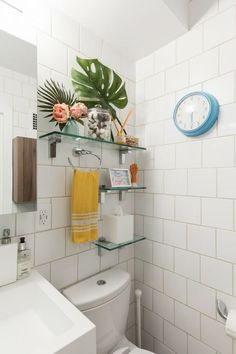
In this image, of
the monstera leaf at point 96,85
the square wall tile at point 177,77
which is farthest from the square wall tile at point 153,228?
the square wall tile at point 177,77

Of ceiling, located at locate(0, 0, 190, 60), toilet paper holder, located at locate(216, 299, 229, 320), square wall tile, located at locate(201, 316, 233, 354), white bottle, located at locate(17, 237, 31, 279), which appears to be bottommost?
square wall tile, located at locate(201, 316, 233, 354)

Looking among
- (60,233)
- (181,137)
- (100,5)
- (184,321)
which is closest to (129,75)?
(100,5)

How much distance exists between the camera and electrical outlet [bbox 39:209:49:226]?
99cm

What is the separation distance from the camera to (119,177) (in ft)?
4.06

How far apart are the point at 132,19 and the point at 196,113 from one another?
62cm

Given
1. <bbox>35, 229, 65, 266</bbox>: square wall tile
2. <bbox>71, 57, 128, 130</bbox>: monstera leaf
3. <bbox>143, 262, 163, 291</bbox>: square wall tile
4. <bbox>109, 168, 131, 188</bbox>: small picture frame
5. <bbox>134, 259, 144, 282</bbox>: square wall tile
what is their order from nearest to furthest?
<bbox>35, 229, 65, 266</bbox>: square wall tile < <bbox>71, 57, 128, 130</bbox>: monstera leaf < <bbox>109, 168, 131, 188</bbox>: small picture frame < <bbox>143, 262, 163, 291</bbox>: square wall tile < <bbox>134, 259, 144, 282</bbox>: square wall tile

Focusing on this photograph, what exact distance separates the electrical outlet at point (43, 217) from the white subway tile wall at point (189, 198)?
0.65 m

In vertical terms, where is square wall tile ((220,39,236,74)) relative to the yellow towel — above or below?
above

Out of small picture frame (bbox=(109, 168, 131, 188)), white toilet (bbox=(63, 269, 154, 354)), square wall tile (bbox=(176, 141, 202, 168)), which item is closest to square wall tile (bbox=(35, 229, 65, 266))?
white toilet (bbox=(63, 269, 154, 354))

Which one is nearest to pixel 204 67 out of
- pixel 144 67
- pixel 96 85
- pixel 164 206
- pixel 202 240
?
pixel 144 67

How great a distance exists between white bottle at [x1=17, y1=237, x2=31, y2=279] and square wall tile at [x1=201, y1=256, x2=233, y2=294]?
867 millimetres

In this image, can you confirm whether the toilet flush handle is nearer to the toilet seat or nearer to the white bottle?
the toilet seat

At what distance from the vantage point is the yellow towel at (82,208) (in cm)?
102

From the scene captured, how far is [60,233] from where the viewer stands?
1055 mm
